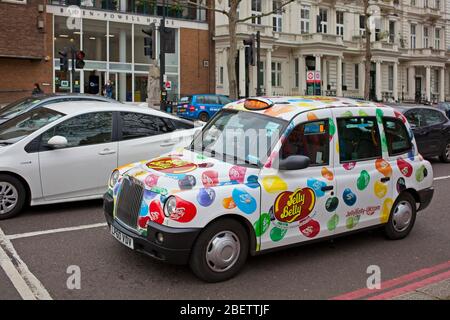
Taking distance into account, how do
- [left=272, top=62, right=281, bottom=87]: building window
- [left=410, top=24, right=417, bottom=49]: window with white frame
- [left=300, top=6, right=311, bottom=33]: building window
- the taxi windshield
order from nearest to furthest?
the taxi windshield < [left=272, top=62, right=281, bottom=87]: building window < [left=300, top=6, right=311, bottom=33]: building window < [left=410, top=24, right=417, bottom=49]: window with white frame

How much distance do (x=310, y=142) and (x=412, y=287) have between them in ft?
5.82

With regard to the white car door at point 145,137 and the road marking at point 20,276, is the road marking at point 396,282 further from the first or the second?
the white car door at point 145,137

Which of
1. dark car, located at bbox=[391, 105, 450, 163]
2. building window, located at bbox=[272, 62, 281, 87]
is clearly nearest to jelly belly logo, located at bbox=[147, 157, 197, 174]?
dark car, located at bbox=[391, 105, 450, 163]

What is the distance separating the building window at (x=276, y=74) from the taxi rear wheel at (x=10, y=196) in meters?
36.9

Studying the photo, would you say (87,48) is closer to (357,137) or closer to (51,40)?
A: (51,40)

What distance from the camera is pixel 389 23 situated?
51.8m

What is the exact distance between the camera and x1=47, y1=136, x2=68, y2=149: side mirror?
283 inches

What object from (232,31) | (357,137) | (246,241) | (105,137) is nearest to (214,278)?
(246,241)

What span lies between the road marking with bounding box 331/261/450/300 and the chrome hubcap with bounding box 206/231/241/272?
1015 millimetres

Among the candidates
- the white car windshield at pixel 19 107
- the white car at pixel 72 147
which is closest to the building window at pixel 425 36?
the white car windshield at pixel 19 107

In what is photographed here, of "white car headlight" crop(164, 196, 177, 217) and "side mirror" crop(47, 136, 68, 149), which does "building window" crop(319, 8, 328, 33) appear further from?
"white car headlight" crop(164, 196, 177, 217)

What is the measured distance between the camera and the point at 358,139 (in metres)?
5.95

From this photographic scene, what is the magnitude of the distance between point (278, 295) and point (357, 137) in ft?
7.31

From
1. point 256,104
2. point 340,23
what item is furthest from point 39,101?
point 340,23
